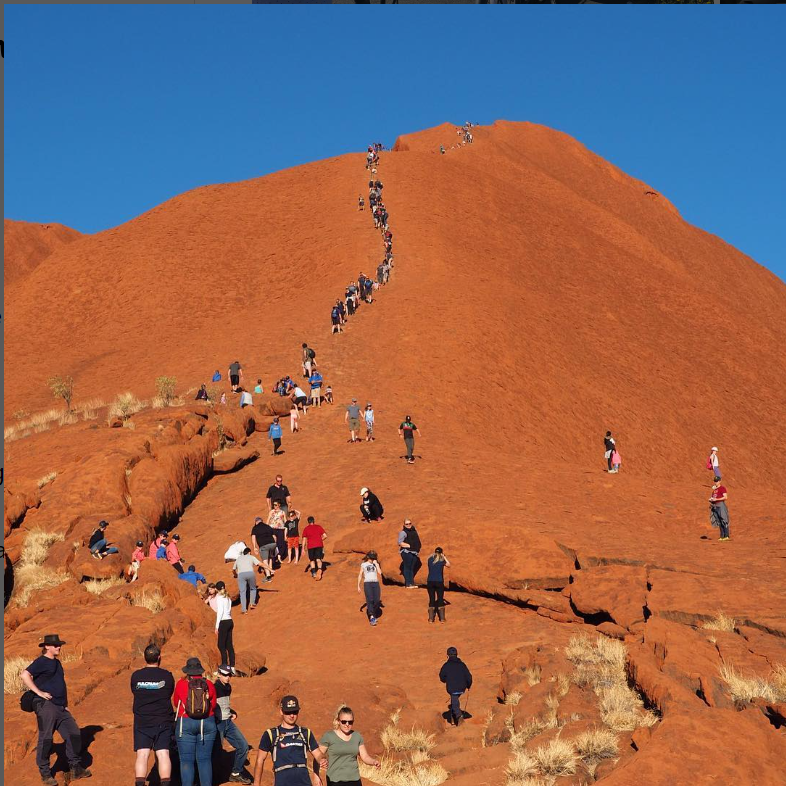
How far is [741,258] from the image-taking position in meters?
91.6

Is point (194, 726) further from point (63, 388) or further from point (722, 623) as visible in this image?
point (63, 388)

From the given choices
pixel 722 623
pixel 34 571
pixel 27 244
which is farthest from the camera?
pixel 27 244

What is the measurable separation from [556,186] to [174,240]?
3587cm

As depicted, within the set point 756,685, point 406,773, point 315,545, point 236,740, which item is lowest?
point 406,773

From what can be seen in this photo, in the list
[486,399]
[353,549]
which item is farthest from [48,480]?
[486,399]

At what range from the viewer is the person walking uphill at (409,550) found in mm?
18250

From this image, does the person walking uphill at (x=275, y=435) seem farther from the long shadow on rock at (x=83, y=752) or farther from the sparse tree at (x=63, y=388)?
the long shadow on rock at (x=83, y=752)

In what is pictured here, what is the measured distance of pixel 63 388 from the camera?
39375 mm

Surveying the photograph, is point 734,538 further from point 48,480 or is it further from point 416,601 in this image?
point 48,480

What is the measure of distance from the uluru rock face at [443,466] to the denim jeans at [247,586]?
60 centimetres

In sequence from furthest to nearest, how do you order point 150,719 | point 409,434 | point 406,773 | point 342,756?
point 409,434 → point 406,773 → point 150,719 → point 342,756

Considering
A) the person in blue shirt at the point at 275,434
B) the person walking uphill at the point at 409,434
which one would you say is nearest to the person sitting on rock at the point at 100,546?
the person in blue shirt at the point at 275,434

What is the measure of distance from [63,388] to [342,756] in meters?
34.2

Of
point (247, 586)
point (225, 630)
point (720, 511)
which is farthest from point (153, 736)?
point (720, 511)
